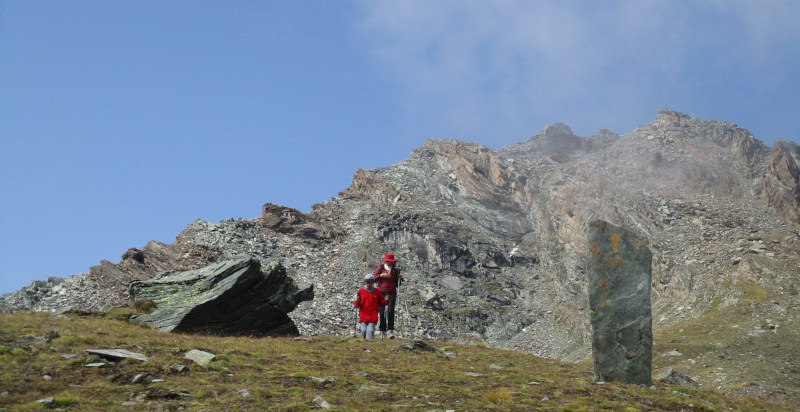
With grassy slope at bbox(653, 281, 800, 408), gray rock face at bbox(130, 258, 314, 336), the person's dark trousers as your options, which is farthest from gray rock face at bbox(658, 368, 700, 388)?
grassy slope at bbox(653, 281, 800, 408)

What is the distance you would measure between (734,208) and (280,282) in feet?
401

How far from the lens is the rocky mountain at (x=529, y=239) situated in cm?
8962

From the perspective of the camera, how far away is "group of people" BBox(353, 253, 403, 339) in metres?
28.8

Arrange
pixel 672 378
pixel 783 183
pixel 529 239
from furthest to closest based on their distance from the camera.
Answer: pixel 529 239 < pixel 783 183 < pixel 672 378

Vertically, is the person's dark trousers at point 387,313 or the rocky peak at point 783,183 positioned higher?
the rocky peak at point 783,183

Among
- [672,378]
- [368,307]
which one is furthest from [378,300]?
[672,378]

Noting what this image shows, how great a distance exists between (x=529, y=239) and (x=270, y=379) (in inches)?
5315

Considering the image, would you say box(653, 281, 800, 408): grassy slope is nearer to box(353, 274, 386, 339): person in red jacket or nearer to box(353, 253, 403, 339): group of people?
box(353, 253, 403, 339): group of people

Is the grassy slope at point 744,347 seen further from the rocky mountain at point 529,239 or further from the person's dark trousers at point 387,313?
the person's dark trousers at point 387,313

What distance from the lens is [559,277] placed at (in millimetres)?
125500

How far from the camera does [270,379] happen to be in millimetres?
16781

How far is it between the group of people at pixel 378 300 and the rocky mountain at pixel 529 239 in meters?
40.3

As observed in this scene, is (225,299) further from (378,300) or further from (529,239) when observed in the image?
(529,239)

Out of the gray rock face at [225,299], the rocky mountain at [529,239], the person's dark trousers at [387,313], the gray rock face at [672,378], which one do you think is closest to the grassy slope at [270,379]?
the gray rock face at [225,299]
